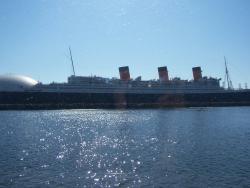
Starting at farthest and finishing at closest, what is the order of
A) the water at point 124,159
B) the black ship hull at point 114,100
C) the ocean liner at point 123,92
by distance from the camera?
the ocean liner at point 123,92 → the black ship hull at point 114,100 → the water at point 124,159

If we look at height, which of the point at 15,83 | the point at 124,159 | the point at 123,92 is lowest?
the point at 124,159

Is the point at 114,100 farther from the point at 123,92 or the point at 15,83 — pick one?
the point at 15,83

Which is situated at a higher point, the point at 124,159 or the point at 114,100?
the point at 114,100

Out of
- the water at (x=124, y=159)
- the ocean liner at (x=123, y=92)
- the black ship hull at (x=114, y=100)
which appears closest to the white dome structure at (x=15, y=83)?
the ocean liner at (x=123, y=92)

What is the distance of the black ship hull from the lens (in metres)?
97.4

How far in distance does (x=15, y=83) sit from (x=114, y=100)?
93.3 feet

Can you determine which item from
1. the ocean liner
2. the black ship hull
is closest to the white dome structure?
the ocean liner

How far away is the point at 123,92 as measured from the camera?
118688 mm

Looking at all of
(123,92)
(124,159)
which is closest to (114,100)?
(123,92)

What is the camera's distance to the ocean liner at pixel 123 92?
10538cm

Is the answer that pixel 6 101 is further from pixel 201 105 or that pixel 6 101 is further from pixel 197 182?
pixel 197 182

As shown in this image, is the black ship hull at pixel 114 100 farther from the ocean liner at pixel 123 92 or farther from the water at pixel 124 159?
the water at pixel 124 159

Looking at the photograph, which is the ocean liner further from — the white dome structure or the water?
the water

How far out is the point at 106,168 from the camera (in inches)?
922
